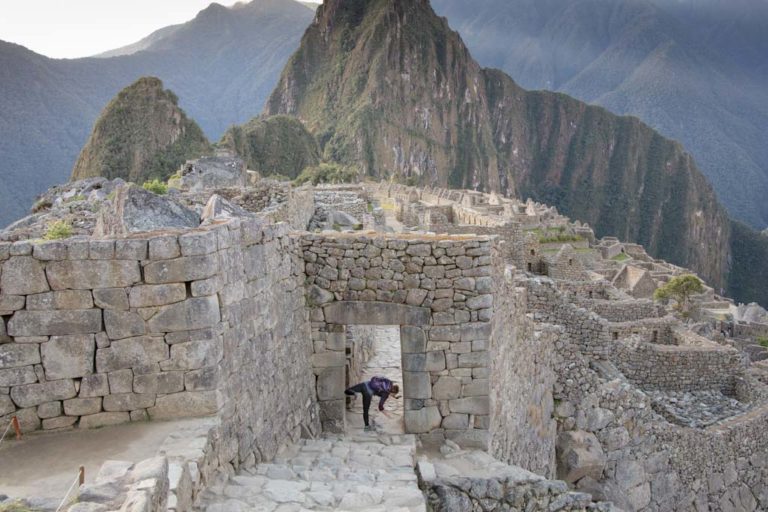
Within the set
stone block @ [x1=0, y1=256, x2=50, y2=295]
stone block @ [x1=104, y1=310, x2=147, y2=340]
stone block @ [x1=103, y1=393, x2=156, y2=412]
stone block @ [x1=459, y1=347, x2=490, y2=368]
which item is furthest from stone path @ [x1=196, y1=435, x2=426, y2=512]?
stone block @ [x1=0, y1=256, x2=50, y2=295]

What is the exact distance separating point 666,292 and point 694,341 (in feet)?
46.6

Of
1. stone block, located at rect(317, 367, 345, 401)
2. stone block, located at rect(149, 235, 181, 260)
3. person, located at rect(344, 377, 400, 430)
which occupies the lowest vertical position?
person, located at rect(344, 377, 400, 430)

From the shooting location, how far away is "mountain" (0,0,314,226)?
7175cm

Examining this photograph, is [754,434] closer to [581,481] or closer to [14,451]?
[581,481]

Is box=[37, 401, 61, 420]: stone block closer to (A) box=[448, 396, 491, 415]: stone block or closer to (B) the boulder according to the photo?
(B) the boulder

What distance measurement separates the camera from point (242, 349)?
5.25m

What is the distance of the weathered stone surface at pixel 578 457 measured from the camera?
30.8ft

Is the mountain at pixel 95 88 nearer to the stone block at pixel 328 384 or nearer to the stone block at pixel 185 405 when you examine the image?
the stone block at pixel 328 384

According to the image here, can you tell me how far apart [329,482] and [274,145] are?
3931 inches

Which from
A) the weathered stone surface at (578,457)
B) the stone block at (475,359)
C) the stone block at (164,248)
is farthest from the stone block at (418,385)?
the weathered stone surface at (578,457)

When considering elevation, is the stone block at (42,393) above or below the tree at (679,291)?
above

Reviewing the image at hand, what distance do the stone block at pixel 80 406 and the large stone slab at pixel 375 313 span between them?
2660mm

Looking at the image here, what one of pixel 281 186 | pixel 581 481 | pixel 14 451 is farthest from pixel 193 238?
pixel 281 186

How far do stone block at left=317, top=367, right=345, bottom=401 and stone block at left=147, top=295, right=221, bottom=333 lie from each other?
247cm
